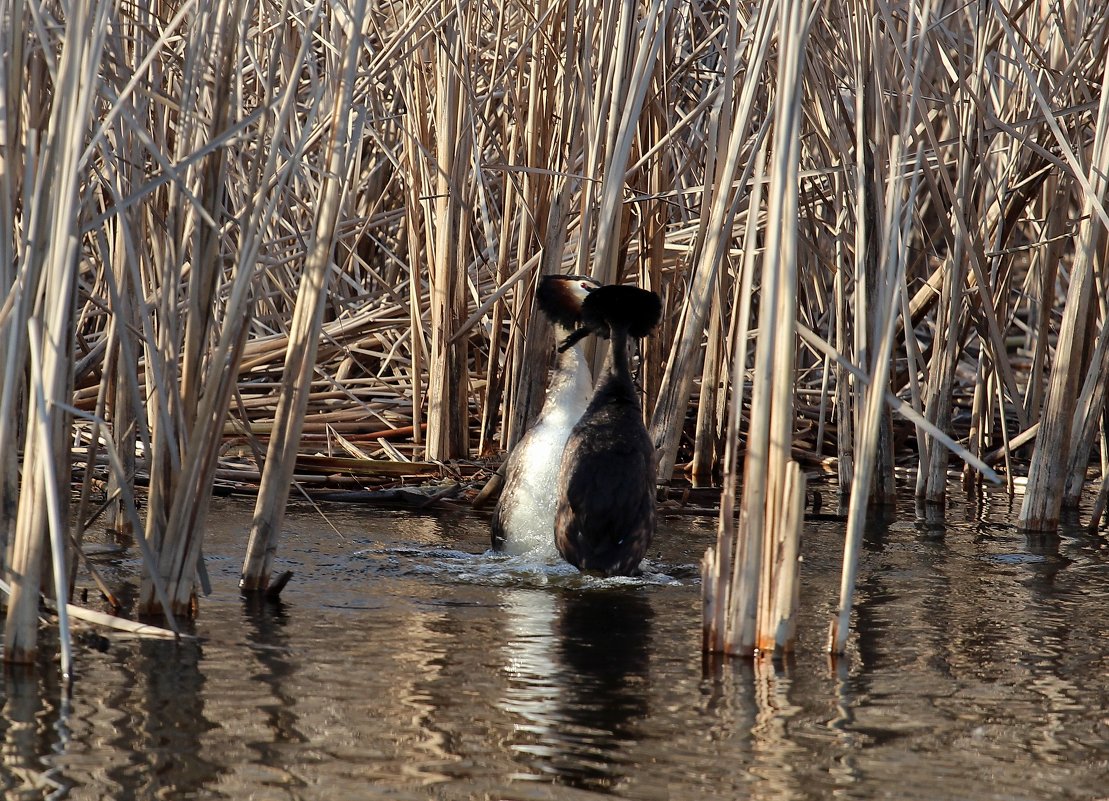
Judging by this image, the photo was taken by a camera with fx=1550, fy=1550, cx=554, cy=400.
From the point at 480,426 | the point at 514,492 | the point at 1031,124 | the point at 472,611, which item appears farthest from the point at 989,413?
the point at 472,611

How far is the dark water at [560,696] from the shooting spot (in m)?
2.78

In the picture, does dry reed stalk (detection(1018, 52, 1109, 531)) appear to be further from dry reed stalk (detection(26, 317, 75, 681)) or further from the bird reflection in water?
dry reed stalk (detection(26, 317, 75, 681))

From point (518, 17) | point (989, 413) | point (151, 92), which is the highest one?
point (518, 17)

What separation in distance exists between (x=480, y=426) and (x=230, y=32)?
3764 millimetres

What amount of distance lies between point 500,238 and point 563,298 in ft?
3.32

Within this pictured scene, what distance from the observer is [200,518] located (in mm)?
3656

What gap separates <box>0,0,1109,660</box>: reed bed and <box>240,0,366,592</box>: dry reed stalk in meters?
0.01

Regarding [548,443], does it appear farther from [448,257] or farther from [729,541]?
[729,541]

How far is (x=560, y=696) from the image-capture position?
132 inches

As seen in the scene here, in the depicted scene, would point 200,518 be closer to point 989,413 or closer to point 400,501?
point 400,501

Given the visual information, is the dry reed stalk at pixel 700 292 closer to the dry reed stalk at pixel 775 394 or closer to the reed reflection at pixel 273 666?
the dry reed stalk at pixel 775 394

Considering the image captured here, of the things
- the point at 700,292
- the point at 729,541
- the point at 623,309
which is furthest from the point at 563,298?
the point at 729,541

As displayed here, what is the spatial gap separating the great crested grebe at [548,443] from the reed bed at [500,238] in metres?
0.18

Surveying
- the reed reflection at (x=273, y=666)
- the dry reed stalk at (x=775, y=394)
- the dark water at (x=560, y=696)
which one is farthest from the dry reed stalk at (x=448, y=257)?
the dry reed stalk at (x=775, y=394)
